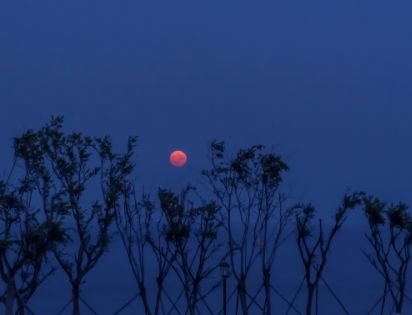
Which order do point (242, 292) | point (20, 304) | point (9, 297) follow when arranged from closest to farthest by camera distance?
point (9, 297)
point (20, 304)
point (242, 292)

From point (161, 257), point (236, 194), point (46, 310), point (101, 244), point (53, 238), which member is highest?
point (46, 310)

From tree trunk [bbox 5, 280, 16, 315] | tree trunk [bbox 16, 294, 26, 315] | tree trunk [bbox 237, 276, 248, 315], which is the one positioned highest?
tree trunk [bbox 237, 276, 248, 315]

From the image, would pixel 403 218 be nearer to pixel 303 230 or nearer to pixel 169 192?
pixel 303 230

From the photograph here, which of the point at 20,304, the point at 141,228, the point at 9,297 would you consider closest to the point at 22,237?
the point at 9,297

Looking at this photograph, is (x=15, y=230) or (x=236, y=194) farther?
(x=236, y=194)

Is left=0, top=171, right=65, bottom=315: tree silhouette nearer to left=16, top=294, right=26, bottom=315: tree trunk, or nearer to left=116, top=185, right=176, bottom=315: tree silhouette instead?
left=16, top=294, right=26, bottom=315: tree trunk

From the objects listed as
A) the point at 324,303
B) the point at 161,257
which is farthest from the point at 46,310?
the point at 161,257

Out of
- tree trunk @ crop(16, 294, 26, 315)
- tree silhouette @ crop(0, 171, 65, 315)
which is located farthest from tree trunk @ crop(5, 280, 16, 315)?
tree trunk @ crop(16, 294, 26, 315)

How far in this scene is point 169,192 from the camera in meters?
14.1

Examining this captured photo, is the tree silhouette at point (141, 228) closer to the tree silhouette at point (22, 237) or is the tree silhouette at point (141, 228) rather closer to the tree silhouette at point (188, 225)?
the tree silhouette at point (188, 225)

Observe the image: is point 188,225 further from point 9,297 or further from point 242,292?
point 9,297

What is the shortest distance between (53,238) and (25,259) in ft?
2.87

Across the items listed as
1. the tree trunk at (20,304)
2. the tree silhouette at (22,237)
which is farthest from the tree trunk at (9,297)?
the tree trunk at (20,304)

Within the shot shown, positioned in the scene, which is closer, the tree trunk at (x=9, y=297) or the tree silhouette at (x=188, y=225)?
the tree trunk at (x=9, y=297)
